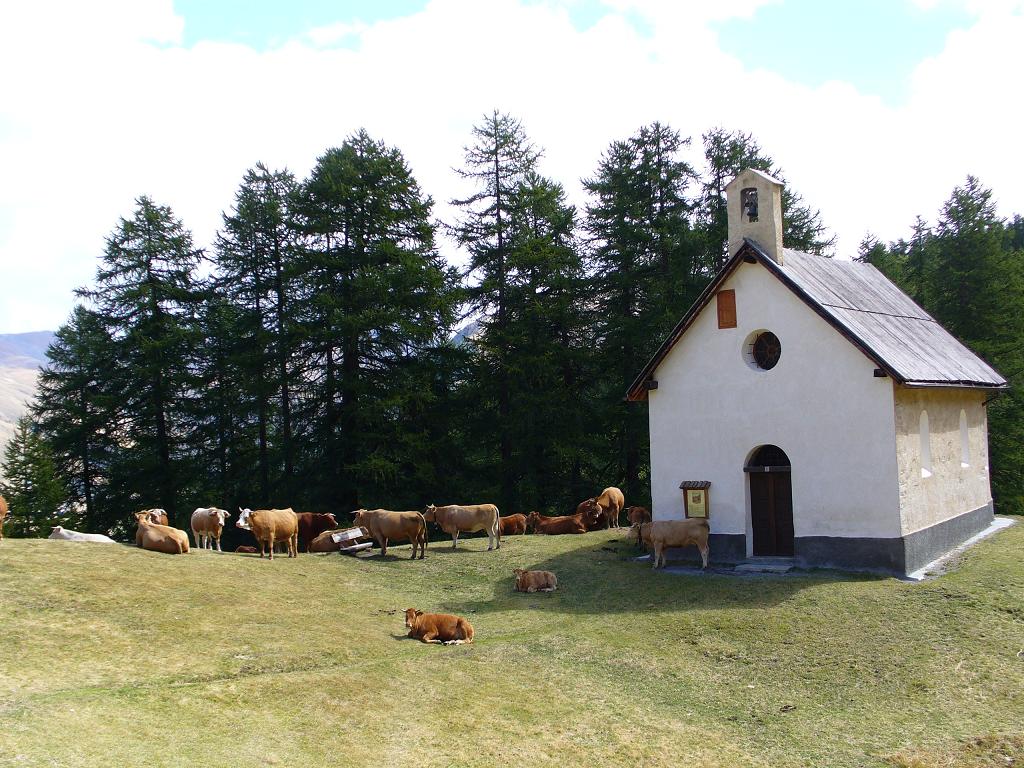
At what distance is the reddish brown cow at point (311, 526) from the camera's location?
26203mm

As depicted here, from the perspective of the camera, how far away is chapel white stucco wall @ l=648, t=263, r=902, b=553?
19.5m

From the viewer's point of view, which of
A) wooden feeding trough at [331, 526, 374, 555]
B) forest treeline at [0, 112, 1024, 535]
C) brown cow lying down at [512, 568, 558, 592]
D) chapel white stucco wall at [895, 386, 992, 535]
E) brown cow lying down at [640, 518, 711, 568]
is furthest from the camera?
forest treeline at [0, 112, 1024, 535]

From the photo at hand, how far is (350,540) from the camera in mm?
23750

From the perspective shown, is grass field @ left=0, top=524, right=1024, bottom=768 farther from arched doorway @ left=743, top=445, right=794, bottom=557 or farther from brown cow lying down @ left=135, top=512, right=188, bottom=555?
arched doorway @ left=743, top=445, right=794, bottom=557

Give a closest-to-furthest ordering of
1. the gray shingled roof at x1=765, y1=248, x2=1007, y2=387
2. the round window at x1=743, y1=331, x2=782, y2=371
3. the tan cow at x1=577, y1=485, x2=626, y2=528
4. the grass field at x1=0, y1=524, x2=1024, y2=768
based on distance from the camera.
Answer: the grass field at x1=0, y1=524, x2=1024, y2=768 → the gray shingled roof at x1=765, y1=248, x2=1007, y2=387 → the round window at x1=743, y1=331, x2=782, y2=371 → the tan cow at x1=577, y1=485, x2=626, y2=528

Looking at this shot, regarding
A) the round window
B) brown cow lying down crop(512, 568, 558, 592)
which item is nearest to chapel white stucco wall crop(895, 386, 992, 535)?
the round window

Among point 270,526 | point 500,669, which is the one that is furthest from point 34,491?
point 500,669

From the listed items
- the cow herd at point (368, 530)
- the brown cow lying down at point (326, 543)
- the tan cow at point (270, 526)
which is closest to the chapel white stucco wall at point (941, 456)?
the cow herd at point (368, 530)

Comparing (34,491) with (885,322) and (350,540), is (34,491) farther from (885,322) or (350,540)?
(885,322)

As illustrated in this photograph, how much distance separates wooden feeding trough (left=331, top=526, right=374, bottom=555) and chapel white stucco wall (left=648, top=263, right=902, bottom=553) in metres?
8.51

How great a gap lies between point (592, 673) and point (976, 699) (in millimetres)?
5911

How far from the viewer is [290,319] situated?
117 ft

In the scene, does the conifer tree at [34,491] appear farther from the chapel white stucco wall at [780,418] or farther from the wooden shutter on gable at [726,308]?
the wooden shutter on gable at [726,308]

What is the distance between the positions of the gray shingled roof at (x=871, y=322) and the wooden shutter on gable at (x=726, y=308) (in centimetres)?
29
